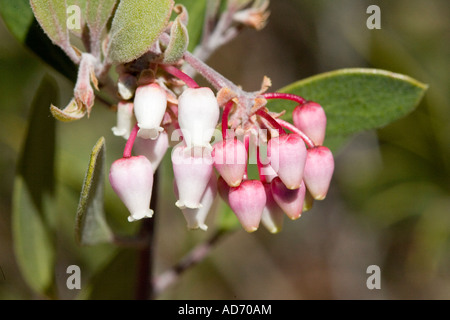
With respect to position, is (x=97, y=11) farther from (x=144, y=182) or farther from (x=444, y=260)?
(x=444, y=260)

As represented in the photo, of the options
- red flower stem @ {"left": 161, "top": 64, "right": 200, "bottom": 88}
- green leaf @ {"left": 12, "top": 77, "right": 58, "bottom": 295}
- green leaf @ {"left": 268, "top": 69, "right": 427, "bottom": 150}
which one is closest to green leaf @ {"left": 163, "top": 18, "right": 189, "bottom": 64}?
red flower stem @ {"left": 161, "top": 64, "right": 200, "bottom": 88}

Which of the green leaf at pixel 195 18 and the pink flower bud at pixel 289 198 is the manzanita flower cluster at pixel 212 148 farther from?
the green leaf at pixel 195 18

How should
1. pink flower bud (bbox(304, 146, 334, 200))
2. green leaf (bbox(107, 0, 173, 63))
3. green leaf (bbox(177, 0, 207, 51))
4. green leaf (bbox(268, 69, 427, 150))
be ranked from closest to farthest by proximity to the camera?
1. green leaf (bbox(107, 0, 173, 63))
2. pink flower bud (bbox(304, 146, 334, 200))
3. green leaf (bbox(268, 69, 427, 150))
4. green leaf (bbox(177, 0, 207, 51))

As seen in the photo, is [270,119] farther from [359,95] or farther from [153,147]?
[359,95]

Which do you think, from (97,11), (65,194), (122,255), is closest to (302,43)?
(65,194)

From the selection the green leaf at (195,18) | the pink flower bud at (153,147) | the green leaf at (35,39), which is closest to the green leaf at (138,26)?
the pink flower bud at (153,147)

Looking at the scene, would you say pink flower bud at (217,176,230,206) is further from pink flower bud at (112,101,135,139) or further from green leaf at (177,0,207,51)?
green leaf at (177,0,207,51)
